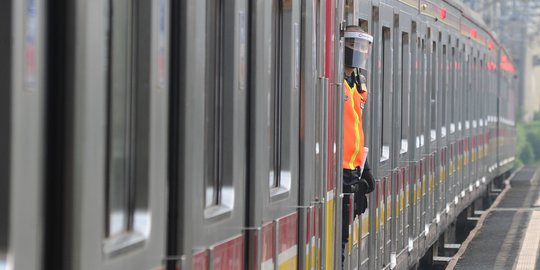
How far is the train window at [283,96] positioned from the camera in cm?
568

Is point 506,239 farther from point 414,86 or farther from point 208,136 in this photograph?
point 208,136

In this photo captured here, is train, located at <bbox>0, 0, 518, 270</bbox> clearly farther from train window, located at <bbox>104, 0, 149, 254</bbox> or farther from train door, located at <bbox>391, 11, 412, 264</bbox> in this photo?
train door, located at <bbox>391, 11, 412, 264</bbox>

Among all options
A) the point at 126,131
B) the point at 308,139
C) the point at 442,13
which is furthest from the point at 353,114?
the point at 442,13

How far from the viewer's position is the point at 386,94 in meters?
9.82

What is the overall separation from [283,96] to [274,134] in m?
0.22

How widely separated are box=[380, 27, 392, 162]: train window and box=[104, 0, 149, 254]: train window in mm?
6208

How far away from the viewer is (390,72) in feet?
32.7

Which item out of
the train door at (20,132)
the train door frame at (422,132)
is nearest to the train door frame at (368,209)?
the train door frame at (422,132)

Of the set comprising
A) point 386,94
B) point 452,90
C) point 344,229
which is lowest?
point 344,229

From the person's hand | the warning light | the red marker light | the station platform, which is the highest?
the warning light

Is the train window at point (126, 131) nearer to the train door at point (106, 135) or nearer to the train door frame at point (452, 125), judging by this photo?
the train door at point (106, 135)

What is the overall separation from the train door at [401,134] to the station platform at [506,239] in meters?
2.46

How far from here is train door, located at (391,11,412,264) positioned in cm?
1024

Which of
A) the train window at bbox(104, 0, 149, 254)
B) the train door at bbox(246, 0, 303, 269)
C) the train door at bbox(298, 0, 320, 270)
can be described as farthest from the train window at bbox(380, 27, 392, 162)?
the train window at bbox(104, 0, 149, 254)
